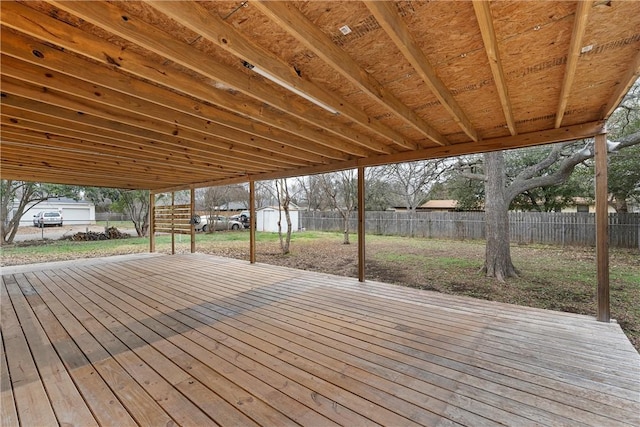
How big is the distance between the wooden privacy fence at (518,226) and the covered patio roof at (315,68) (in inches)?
278

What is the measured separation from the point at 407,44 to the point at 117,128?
289cm

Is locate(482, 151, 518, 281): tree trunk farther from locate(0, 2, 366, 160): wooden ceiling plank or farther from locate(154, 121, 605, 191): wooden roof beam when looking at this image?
locate(0, 2, 366, 160): wooden ceiling plank

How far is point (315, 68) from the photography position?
73.9 inches

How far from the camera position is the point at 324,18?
1.39 m

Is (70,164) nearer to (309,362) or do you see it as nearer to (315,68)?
(315,68)

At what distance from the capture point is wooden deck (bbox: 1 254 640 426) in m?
1.53

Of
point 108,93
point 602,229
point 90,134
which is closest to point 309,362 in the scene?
point 108,93

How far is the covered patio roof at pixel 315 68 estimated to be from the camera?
1333 millimetres

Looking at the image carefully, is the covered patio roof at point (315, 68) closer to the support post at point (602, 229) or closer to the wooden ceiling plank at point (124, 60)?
the wooden ceiling plank at point (124, 60)

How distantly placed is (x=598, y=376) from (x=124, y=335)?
12.5 feet

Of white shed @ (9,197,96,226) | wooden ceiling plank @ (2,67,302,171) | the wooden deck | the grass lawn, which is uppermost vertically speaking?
wooden ceiling plank @ (2,67,302,171)

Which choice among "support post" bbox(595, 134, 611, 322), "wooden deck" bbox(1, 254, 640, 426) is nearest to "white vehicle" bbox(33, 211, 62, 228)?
"wooden deck" bbox(1, 254, 640, 426)

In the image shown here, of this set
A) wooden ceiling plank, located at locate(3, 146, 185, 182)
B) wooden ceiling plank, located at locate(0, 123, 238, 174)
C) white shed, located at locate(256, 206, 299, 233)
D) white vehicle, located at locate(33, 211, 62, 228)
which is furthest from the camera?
white shed, located at locate(256, 206, 299, 233)

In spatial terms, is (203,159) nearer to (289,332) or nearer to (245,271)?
(245,271)
